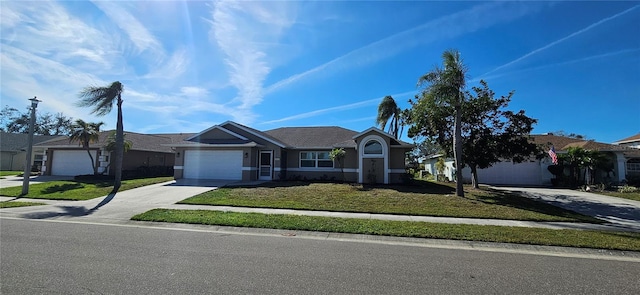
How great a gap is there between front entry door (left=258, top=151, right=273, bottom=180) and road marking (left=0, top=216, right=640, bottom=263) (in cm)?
1342

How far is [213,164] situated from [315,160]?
7620 mm

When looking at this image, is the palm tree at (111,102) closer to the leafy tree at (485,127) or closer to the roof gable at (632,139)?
the leafy tree at (485,127)

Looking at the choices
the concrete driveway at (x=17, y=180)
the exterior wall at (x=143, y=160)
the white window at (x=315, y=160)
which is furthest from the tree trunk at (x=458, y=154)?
the concrete driveway at (x=17, y=180)

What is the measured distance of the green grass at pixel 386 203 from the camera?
35.9 feet

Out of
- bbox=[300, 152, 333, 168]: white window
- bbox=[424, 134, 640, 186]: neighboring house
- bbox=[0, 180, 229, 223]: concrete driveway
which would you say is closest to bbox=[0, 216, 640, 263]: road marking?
bbox=[0, 180, 229, 223]: concrete driveway

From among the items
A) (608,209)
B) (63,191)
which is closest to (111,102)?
(63,191)

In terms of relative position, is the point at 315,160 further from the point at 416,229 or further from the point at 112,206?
the point at 416,229

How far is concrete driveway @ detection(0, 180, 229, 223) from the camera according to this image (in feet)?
33.6

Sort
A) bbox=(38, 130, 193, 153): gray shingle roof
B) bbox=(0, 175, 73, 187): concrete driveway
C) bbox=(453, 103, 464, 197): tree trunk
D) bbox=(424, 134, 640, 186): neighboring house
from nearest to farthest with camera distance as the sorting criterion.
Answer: bbox=(453, 103, 464, 197): tree trunk → bbox=(0, 175, 73, 187): concrete driveway → bbox=(424, 134, 640, 186): neighboring house → bbox=(38, 130, 193, 153): gray shingle roof

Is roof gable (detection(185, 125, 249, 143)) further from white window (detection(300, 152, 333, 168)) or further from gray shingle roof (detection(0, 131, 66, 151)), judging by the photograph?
gray shingle roof (detection(0, 131, 66, 151))

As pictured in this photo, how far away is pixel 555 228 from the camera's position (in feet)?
29.0

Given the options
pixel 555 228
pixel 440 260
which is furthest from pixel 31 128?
pixel 555 228

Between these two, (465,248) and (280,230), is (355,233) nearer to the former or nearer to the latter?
(280,230)

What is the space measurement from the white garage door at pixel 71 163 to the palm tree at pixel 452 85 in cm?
2668
